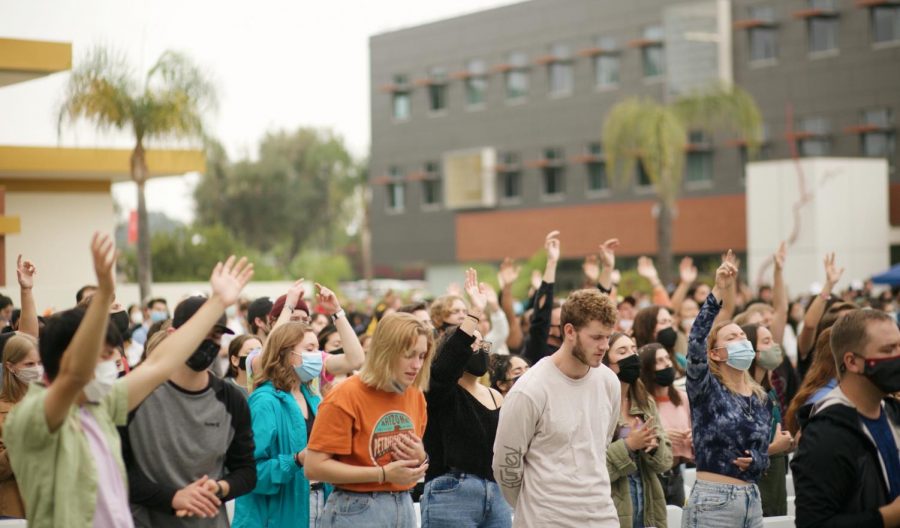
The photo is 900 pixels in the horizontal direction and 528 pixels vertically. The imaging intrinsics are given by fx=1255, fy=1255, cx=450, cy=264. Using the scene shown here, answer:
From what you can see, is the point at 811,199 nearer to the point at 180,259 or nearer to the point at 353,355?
the point at 180,259

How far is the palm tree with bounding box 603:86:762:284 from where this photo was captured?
3609 centimetres

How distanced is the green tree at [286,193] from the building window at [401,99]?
57.1ft

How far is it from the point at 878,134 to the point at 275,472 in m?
39.0

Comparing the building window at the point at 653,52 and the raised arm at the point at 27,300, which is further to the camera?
the building window at the point at 653,52

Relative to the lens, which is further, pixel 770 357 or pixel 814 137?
pixel 814 137

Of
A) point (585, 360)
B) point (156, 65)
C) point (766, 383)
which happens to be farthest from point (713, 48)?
point (585, 360)

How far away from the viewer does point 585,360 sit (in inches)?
249

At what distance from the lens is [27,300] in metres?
9.38

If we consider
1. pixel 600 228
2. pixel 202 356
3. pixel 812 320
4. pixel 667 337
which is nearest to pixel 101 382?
pixel 202 356

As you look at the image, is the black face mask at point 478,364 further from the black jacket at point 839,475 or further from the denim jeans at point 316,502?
the black jacket at point 839,475

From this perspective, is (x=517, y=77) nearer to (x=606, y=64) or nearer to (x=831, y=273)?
(x=606, y=64)

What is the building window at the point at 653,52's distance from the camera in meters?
48.4

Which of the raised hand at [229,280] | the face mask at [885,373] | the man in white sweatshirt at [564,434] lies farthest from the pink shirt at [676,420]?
the raised hand at [229,280]

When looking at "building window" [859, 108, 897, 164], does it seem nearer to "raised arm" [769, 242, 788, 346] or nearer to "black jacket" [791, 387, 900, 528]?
"raised arm" [769, 242, 788, 346]
